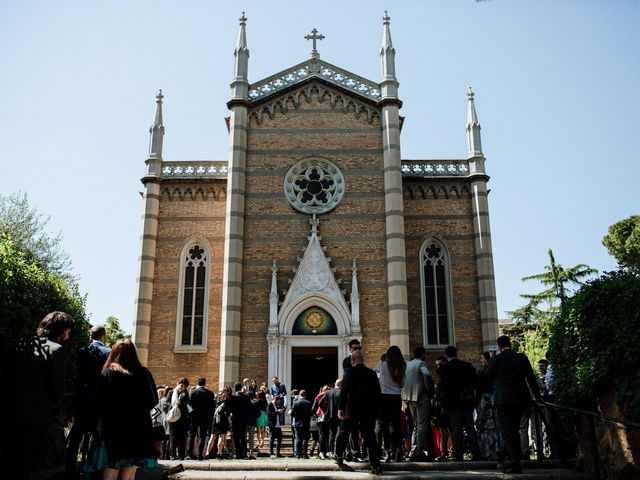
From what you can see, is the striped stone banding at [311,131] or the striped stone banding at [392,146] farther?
the striped stone banding at [311,131]

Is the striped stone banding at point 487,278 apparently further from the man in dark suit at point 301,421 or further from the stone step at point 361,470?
the stone step at point 361,470

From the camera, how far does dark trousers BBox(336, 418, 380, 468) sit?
8.47m

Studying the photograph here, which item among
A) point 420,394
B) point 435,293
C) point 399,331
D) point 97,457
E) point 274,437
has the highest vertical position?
point 435,293

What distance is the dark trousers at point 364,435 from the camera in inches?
333

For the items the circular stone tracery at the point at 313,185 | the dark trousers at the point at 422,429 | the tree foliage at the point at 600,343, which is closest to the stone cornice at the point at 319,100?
the circular stone tracery at the point at 313,185

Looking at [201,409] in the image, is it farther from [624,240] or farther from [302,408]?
[624,240]

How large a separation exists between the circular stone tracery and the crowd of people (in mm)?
8613

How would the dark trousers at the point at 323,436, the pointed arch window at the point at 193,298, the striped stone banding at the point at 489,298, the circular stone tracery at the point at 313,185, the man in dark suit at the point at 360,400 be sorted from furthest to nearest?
the circular stone tracery at the point at 313,185 → the striped stone banding at the point at 489,298 → the pointed arch window at the point at 193,298 → the dark trousers at the point at 323,436 → the man in dark suit at the point at 360,400

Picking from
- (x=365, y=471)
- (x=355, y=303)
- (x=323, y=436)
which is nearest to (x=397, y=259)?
(x=355, y=303)

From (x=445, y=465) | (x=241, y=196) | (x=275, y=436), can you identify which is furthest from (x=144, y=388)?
(x=241, y=196)

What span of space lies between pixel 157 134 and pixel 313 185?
23.3 feet

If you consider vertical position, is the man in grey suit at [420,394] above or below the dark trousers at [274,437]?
above

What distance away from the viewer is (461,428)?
1050cm

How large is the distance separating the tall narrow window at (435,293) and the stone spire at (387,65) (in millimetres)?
6316
